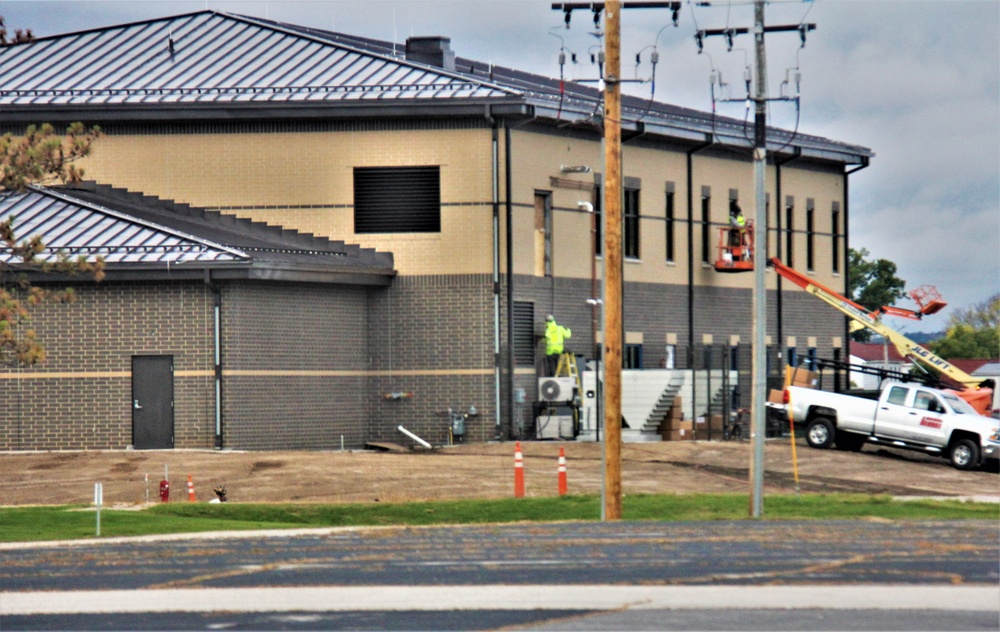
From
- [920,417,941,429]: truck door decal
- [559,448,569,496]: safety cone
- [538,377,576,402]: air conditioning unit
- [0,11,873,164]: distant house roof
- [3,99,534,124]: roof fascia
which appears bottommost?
[559,448,569,496]: safety cone

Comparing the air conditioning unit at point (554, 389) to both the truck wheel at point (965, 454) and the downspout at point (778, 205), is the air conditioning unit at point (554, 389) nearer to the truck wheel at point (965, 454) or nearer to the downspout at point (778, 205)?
the truck wheel at point (965, 454)

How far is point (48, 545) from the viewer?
70.0ft

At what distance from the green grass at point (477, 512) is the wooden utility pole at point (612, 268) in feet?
3.85

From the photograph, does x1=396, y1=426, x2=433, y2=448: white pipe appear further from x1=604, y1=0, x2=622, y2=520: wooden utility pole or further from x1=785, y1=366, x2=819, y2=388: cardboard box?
x1=604, y1=0, x2=622, y2=520: wooden utility pole

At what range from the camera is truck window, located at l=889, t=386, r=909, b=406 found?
37.7 meters

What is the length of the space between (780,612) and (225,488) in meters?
18.0

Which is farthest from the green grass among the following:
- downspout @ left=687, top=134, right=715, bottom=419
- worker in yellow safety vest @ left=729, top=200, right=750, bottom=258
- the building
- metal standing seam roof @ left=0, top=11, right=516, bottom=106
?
worker in yellow safety vest @ left=729, top=200, right=750, bottom=258

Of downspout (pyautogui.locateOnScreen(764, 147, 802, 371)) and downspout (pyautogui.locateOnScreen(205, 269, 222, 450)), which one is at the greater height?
downspout (pyautogui.locateOnScreen(764, 147, 802, 371))

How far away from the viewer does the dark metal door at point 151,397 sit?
1415 inches

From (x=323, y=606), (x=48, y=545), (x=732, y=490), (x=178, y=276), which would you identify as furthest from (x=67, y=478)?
(x=323, y=606)

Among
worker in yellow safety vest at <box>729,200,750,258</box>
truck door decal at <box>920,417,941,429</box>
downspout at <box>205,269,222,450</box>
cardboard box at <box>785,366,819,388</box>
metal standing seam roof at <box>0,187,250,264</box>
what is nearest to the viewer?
metal standing seam roof at <box>0,187,250,264</box>

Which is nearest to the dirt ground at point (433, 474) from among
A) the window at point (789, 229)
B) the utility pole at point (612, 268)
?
the utility pole at point (612, 268)

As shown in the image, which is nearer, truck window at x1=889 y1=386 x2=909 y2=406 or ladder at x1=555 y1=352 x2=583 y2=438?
truck window at x1=889 y1=386 x2=909 y2=406

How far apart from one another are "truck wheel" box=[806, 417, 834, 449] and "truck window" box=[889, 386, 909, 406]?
5.36 feet
